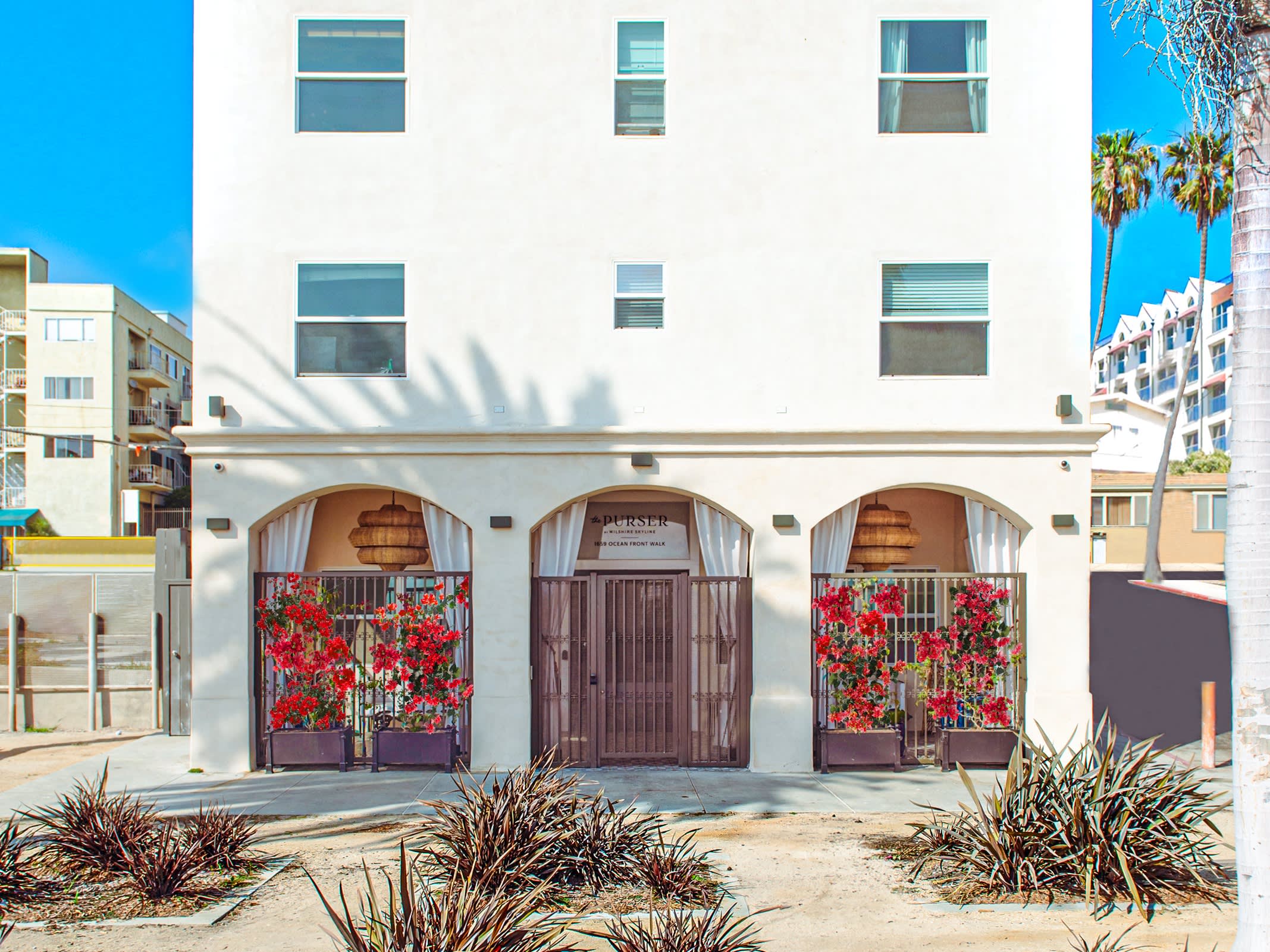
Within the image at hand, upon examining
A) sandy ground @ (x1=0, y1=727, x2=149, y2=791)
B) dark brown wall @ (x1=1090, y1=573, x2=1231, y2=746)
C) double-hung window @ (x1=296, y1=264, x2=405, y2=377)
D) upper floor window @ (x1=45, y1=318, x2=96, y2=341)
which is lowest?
sandy ground @ (x1=0, y1=727, x2=149, y2=791)

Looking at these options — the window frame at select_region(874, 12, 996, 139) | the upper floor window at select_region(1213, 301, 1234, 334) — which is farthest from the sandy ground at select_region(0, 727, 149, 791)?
the upper floor window at select_region(1213, 301, 1234, 334)

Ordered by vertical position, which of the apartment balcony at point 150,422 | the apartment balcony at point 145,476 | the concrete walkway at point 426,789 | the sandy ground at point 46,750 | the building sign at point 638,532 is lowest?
the sandy ground at point 46,750

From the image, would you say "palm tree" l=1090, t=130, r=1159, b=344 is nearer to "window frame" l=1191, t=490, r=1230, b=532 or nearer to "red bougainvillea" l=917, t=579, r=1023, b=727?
"window frame" l=1191, t=490, r=1230, b=532

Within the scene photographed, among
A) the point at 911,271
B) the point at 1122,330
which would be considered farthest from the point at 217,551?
the point at 1122,330

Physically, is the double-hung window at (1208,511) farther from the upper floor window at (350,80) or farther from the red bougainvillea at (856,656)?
the upper floor window at (350,80)

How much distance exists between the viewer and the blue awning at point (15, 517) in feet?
150

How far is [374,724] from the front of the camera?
11.0m

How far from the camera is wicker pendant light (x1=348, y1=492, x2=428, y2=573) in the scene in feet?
Answer: 37.6

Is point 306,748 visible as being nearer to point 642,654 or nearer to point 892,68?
point 642,654

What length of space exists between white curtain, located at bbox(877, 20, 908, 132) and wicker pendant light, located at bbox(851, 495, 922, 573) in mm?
4337

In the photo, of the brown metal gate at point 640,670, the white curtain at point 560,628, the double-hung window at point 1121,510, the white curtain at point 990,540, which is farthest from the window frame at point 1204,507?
the white curtain at point 560,628

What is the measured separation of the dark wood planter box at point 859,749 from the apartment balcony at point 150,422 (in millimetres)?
47897

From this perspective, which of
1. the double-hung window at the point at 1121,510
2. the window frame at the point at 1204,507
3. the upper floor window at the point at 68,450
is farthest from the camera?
the upper floor window at the point at 68,450

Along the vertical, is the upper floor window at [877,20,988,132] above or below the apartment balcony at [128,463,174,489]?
above
